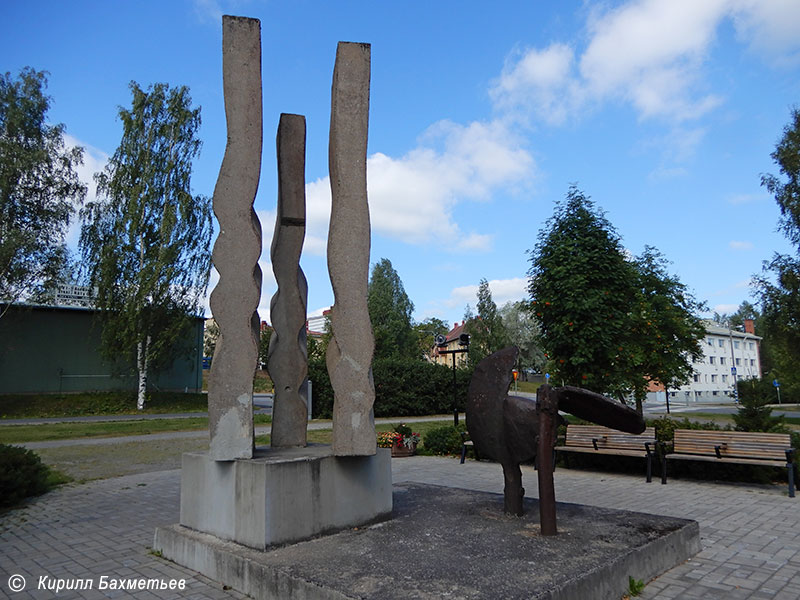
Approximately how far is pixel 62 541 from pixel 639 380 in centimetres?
1471

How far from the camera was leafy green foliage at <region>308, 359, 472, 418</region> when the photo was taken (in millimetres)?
25562

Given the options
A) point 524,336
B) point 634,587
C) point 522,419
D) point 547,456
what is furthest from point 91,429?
point 524,336

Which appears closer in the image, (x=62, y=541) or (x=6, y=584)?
(x=6, y=584)

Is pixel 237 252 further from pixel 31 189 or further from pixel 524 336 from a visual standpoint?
pixel 524 336

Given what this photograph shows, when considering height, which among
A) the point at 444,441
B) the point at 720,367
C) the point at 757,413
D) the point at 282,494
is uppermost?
the point at 720,367

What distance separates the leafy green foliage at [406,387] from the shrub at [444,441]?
12.2 metres

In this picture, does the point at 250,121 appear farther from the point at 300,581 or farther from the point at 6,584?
the point at 6,584

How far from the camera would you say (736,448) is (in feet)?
28.8

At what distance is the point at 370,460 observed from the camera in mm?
5613

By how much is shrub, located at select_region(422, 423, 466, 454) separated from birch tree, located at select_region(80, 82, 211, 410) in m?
17.4

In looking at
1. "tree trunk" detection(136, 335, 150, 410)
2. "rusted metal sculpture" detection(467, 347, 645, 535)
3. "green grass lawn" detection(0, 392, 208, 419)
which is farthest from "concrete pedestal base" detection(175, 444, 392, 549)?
"tree trunk" detection(136, 335, 150, 410)

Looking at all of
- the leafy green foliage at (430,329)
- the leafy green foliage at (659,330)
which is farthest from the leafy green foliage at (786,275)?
the leafy green foliage at (430,329)

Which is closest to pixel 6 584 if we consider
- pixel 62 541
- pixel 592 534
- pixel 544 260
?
pixel 62 541

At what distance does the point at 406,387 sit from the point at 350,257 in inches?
876
